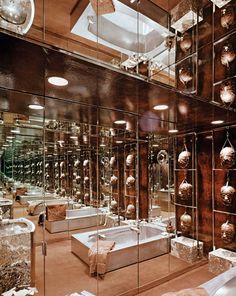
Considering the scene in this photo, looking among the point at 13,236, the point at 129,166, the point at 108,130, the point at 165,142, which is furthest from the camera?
the point at 165,142

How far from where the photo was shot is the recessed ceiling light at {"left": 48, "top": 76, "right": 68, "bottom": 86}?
202 centimetres

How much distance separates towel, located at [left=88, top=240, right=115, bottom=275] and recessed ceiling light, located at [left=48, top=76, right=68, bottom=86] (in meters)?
2.03

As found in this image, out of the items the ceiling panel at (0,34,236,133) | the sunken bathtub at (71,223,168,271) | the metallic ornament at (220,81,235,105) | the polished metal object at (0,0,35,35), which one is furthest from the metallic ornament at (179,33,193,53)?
the sunken bathtub at (71,223,168,271)

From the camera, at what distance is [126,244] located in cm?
337

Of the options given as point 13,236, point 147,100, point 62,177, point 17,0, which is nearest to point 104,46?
point 147,100

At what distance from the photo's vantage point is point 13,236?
2.42m

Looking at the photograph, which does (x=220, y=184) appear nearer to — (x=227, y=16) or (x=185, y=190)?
(x=185, y=190)

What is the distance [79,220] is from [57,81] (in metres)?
1.74

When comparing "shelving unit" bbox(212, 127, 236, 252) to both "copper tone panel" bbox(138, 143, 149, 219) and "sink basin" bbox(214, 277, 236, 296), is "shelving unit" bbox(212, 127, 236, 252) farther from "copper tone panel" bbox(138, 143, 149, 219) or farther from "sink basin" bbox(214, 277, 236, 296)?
"sink basin" bbox(214, 277, 236, 296)

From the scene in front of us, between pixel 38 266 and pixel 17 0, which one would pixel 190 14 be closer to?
pixel 17 0

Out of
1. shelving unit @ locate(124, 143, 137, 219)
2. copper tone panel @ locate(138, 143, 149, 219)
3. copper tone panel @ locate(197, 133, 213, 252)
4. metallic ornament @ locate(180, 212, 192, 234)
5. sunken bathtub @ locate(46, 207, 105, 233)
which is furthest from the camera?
metallic ornament @ locate(180, 212, 192, 234)

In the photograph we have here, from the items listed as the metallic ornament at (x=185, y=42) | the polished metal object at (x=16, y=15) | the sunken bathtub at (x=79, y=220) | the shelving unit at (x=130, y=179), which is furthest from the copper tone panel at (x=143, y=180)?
the polished metal object at (x=16, y=15)

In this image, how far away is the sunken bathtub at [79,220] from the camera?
2776mm

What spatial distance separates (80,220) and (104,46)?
7.24 ft
